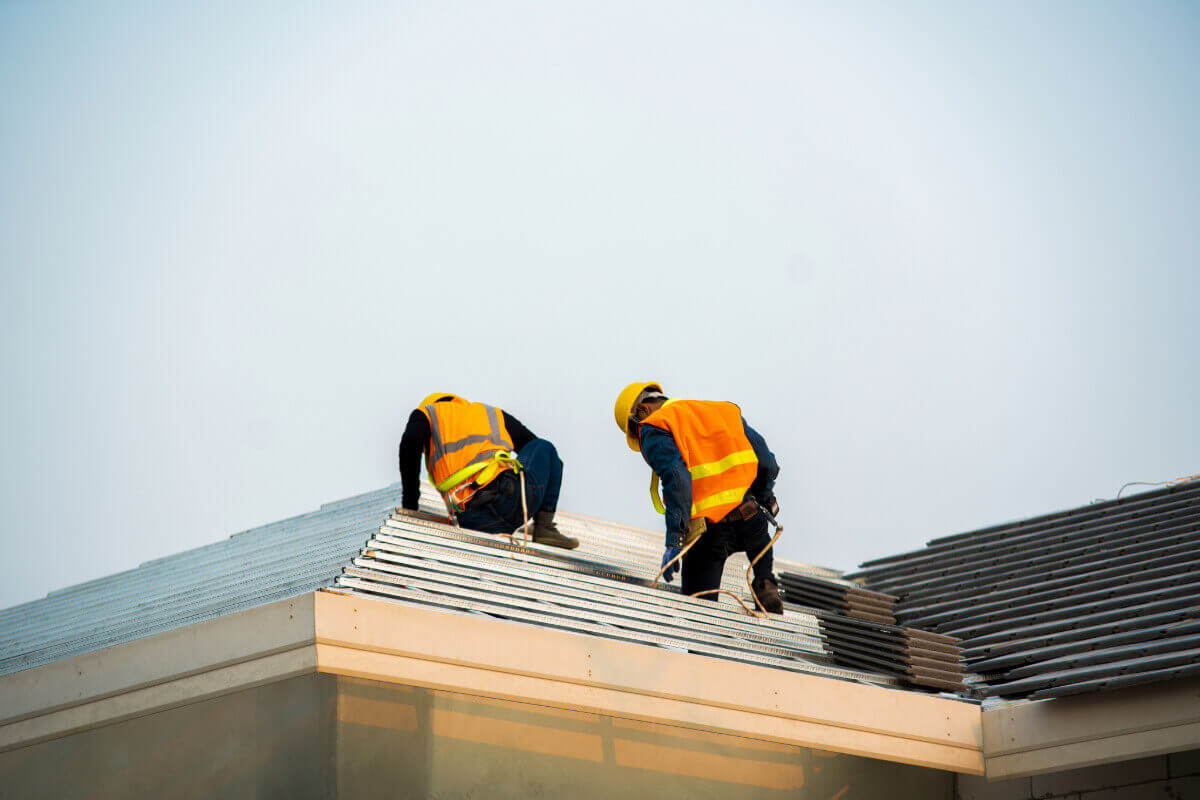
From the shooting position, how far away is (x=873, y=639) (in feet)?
23.4

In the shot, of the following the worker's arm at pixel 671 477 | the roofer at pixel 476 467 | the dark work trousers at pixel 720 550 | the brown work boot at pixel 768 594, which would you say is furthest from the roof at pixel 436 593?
the worker's arm at pixel 671 477

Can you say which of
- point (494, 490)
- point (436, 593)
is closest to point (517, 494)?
point (494, 490)

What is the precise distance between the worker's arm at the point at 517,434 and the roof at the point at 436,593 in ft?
2.63

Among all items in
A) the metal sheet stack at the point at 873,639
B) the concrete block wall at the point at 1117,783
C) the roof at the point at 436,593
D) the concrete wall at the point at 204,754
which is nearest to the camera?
the concrete wall at the point at 204,754

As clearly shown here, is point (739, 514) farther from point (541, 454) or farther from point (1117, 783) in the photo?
point (1117, 783)

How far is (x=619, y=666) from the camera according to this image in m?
4.92

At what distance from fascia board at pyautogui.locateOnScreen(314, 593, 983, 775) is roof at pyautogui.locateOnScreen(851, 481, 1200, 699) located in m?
0.55

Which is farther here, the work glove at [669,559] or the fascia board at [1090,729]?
the work glove at [669,559]

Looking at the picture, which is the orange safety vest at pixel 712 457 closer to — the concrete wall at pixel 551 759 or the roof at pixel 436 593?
the roof at pixel 436 593

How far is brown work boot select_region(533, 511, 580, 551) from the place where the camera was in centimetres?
861

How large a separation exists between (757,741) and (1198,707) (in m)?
1.85

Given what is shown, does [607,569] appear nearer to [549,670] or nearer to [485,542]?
[485,542]

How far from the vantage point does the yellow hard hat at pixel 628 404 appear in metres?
7.83

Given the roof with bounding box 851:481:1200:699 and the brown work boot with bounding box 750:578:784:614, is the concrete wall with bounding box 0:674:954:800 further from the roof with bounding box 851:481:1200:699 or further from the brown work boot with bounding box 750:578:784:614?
the brown work boot with bounding box 750:578:784:614
